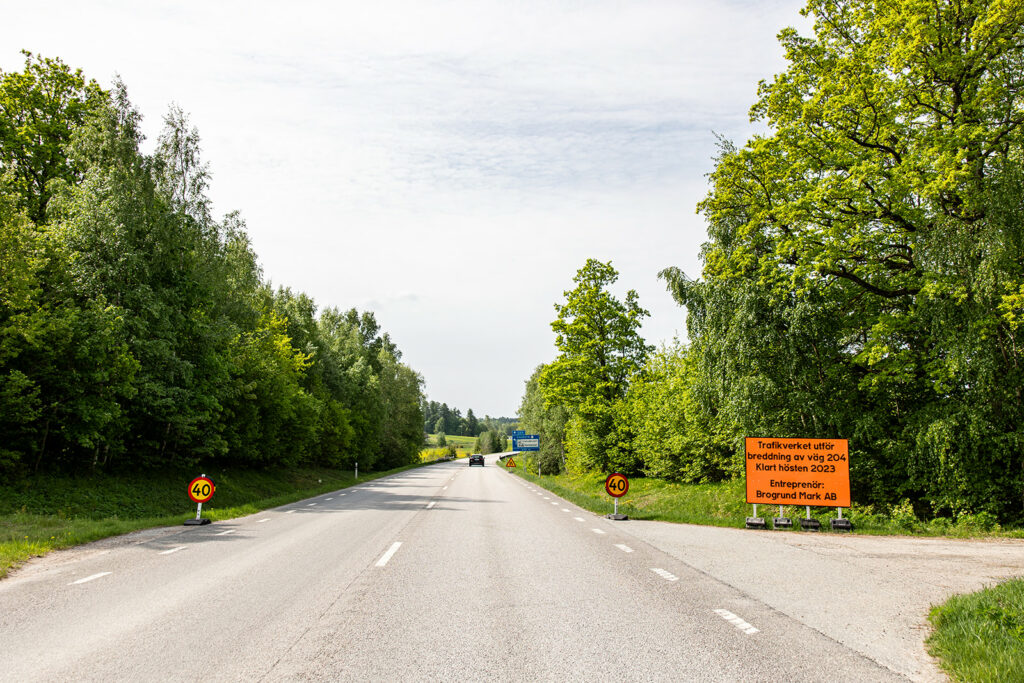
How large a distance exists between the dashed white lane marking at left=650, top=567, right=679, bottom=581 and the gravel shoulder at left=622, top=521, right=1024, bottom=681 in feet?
1.88

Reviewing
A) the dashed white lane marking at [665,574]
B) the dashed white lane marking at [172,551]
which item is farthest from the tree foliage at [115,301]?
the dashed white lane marking at [665,574]

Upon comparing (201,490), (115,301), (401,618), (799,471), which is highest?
(115,301)

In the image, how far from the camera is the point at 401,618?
225 inches

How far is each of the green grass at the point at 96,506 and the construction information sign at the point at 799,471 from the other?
45.6ft

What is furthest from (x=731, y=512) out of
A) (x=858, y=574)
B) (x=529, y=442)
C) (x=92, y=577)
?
(x=529, y=442)

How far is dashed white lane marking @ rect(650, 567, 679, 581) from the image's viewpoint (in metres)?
7.63

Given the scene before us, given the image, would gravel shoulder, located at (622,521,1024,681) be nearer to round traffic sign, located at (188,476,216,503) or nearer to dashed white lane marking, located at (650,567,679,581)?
dashed white lane marking, located at (650,567,679,581)

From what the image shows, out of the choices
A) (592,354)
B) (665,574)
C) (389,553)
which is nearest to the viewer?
(665,574)

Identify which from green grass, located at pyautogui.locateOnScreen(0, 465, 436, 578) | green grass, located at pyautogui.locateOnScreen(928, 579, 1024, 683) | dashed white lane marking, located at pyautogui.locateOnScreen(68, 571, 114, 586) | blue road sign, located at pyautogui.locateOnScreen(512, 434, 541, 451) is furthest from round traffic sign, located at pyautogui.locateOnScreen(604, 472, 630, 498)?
blue road sign, located at pyautogui.locateOnScreen(512, 434, 541, 451)

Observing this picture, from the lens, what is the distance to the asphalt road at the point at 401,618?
4.33 meters

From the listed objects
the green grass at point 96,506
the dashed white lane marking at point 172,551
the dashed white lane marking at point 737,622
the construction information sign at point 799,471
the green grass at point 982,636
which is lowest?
the green grass at point 96,506

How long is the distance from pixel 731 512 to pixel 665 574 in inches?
484

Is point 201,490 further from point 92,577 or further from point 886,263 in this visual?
point 886,263

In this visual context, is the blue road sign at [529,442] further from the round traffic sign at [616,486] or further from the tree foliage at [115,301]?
the round traffic sign at [616,486]
